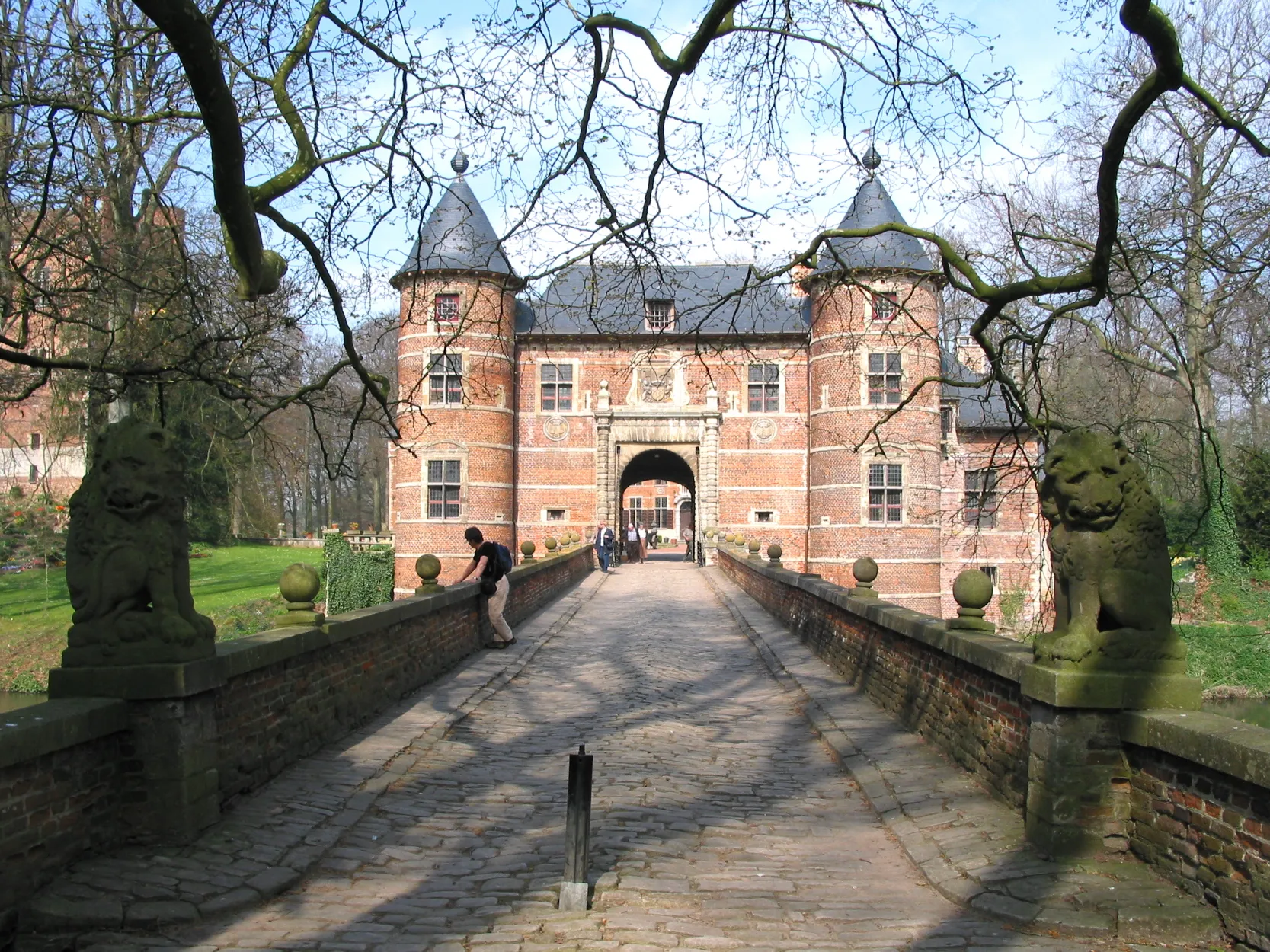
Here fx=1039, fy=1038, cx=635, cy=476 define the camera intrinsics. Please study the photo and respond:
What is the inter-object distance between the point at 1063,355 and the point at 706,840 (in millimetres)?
8027

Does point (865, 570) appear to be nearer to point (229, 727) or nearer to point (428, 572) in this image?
A: point (428, 572)

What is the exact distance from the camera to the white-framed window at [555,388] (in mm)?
33438

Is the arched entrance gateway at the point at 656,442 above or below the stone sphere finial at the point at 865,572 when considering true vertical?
above

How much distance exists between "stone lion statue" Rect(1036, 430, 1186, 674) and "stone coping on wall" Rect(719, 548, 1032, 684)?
435 mm

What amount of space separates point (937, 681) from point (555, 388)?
1071 inches

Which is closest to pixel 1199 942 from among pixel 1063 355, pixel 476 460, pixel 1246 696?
pixel 1063 355

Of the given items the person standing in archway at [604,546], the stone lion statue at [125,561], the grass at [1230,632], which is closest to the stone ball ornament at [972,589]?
the stone lion statue at [125,561]

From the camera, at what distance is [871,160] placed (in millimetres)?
8961

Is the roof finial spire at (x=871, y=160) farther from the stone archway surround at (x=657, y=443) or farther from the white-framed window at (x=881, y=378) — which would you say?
the stone archway surround at (x=657, y=443)

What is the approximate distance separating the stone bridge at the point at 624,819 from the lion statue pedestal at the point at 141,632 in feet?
0.08

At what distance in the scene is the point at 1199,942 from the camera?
3.88 meters

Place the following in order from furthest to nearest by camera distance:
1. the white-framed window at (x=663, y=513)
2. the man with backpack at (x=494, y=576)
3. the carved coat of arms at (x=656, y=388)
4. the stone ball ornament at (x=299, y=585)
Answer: the white-framed window at (x=663, y=513)
the carved coat of arms at (x=656, y=388)
the man with backpack at (x=494, y=576)
the stone ball ornament at (x=299, y=585)

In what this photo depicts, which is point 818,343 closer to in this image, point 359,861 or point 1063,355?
point 1063,355

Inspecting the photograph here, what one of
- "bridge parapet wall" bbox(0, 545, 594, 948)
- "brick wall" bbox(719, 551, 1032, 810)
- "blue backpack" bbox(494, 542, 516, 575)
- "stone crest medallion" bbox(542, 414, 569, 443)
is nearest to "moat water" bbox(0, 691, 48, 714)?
"blue backpack" bbox(494, 542, 516, 575)
